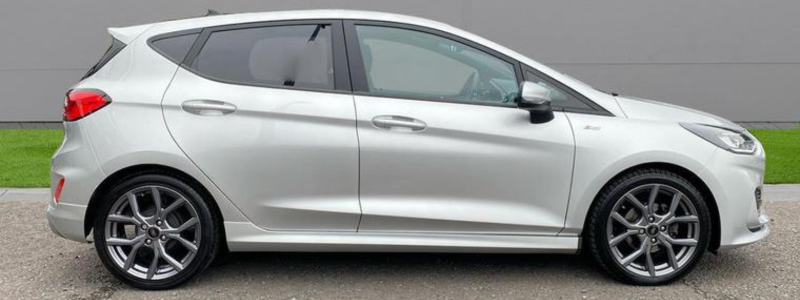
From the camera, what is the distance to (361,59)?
389 cm

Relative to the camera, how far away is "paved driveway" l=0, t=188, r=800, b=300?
152 inches

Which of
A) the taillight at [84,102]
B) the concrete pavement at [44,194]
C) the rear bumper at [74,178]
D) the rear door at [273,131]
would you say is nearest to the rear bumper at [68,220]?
the rear bumper at [74,178]

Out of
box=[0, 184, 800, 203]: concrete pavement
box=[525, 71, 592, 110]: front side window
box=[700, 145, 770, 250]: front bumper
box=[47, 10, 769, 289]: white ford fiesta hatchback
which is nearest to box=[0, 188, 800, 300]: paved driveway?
box=[47, 10, 769, 289]: white ford fiesta hatchback

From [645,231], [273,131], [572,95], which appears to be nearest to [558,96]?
[572,95]

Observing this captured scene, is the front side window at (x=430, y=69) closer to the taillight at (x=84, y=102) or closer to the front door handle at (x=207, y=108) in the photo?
the front door handle at (x=207, y=108)

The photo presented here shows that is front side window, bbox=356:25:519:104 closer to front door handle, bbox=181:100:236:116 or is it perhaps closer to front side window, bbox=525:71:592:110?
front side window, bbox=525:71:592:110

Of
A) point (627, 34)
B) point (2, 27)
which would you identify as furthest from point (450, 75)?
point (2, 27)

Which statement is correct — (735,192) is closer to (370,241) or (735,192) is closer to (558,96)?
(558,96)

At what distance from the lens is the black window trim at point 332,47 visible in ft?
12.5

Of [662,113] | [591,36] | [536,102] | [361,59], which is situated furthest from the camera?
[591,36]

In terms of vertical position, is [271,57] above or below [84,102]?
above

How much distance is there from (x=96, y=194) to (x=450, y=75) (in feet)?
6.81

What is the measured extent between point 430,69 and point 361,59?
0.41 metres

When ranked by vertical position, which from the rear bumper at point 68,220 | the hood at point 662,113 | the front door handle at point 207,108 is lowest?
the rear bumper at point 68,220
